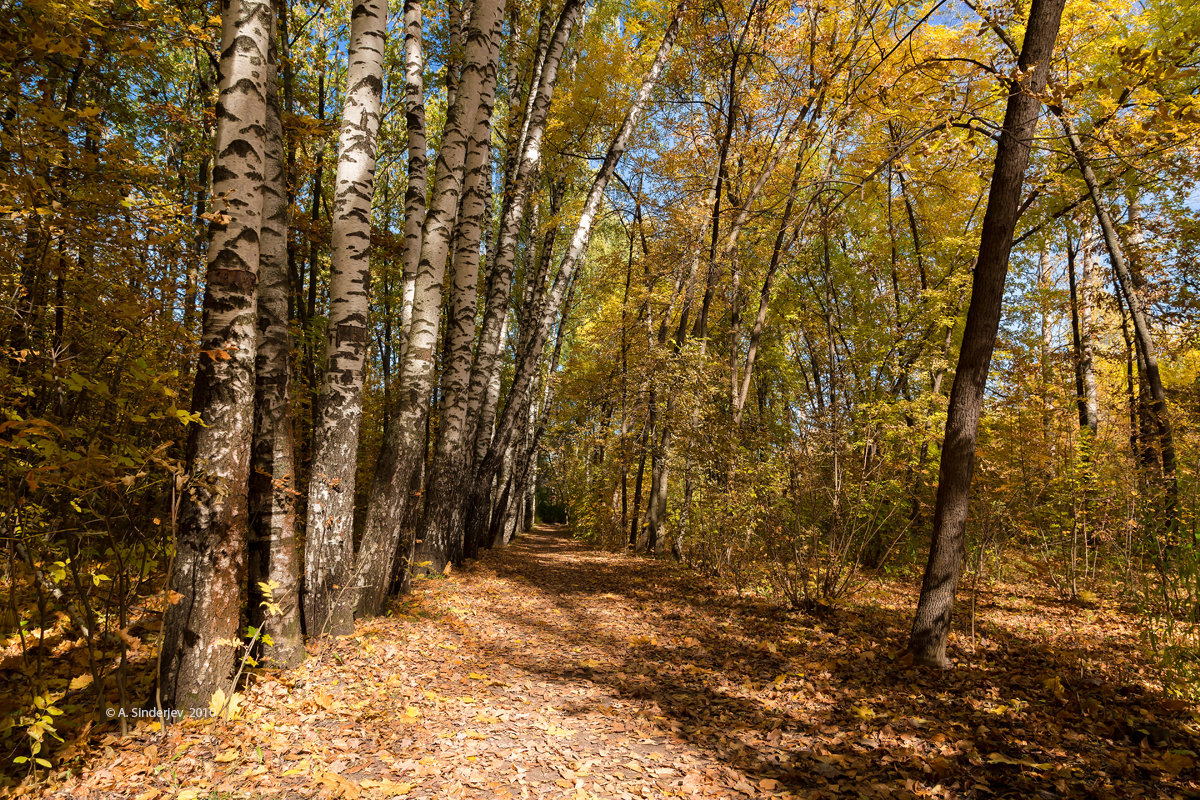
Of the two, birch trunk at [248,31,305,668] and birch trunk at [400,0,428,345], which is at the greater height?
birch trunk at [400,0,428,345]

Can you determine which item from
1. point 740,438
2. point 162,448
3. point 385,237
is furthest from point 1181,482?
point 385,237

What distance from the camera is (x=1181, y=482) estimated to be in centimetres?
629

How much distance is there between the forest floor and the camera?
2.82 metres

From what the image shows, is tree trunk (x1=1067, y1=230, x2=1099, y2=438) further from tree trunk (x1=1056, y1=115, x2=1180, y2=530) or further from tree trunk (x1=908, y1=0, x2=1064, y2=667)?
tree trunk (x1=908, y1=0, x2=1064, y2=667)

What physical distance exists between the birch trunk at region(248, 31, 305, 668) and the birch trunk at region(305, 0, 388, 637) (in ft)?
1.34

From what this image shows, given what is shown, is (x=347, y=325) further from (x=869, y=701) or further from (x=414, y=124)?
(x=869, y=701)

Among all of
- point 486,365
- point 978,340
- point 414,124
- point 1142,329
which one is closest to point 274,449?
point 414,124

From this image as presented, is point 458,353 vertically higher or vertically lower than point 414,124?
lower

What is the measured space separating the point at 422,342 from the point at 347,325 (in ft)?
3.97

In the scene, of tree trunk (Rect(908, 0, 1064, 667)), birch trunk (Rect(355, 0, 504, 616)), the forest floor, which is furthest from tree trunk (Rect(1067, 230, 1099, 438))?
birch trunk (Rect(355, 0, 504, 616))

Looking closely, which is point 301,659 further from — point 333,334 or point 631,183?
point 631,183

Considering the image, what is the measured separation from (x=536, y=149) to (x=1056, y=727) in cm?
868

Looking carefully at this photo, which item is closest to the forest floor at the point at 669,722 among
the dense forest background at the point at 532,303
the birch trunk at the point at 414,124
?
the dense forest background at the point at 532,303

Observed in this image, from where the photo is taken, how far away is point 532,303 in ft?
40.0
